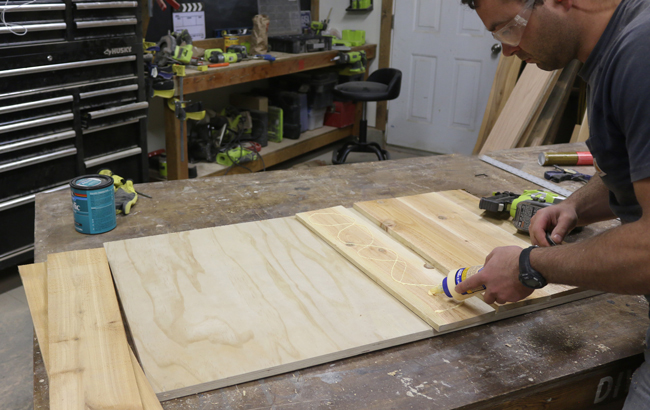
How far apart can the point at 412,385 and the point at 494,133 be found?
10.2ft

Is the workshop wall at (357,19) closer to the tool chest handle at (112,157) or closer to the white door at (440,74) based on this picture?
the white door at (440,74)

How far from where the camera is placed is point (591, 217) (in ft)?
4.42

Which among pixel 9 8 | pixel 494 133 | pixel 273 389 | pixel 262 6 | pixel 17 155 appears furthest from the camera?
pixel 262 6

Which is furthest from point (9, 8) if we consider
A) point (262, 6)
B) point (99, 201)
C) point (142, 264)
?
point (262, 6)

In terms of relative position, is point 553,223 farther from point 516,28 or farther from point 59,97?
point 59,97

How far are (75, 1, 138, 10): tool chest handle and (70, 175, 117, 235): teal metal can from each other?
1.54 metres

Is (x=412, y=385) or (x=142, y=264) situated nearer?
(x=412, y=385)

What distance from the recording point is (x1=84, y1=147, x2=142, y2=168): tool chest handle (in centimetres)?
287

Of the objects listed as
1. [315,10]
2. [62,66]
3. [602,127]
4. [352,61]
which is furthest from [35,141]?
[315,10]

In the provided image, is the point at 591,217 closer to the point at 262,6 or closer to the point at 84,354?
the point at 84,354

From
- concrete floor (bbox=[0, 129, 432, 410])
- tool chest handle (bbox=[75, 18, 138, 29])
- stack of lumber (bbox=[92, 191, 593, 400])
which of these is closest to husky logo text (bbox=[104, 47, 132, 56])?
tool chest handle (bbox=[75, 18, 138, 29])

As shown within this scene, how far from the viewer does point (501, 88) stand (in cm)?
426

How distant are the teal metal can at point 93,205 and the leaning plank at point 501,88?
11.5 ft

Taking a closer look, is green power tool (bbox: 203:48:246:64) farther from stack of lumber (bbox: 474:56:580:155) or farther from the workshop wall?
the workshop wall
